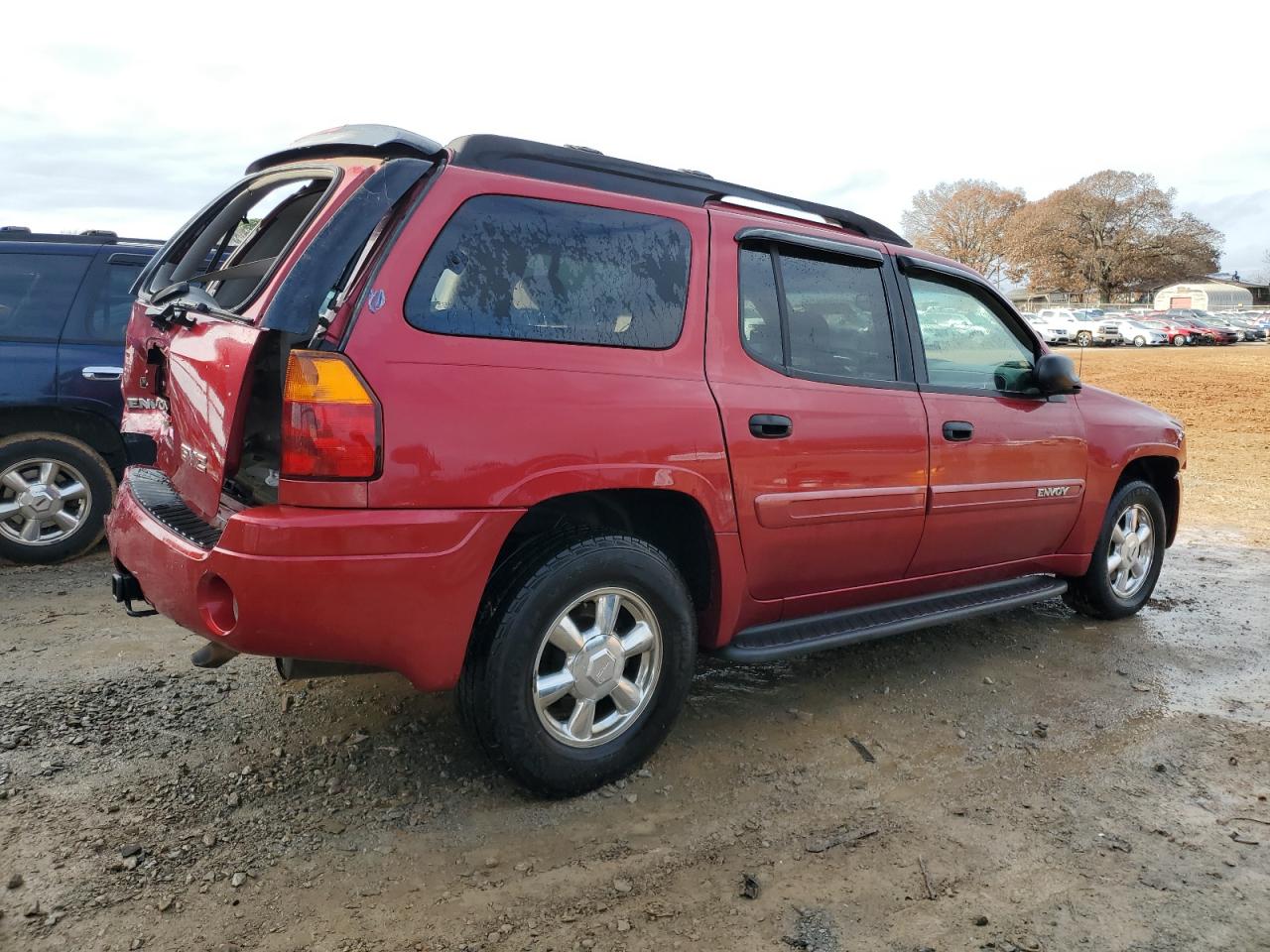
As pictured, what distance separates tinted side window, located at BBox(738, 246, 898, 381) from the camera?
135 inches

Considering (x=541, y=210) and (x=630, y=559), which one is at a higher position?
(x=541, y=210)

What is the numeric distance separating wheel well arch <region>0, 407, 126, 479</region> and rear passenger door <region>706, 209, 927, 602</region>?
3949mm

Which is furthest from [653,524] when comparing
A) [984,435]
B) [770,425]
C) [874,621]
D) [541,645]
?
[984,435]

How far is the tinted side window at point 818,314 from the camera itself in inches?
135

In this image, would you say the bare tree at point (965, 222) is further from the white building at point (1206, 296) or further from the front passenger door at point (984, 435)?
the front passenger door at point (984, 435)

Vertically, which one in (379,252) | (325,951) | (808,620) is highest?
(379,252)

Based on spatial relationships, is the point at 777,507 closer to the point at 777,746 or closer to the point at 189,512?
the point at 777,746

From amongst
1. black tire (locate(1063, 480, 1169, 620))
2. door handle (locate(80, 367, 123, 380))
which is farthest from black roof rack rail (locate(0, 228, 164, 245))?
black tire (locate(1063, 480, 1169, 620))

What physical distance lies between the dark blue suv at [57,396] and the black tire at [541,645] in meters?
3.73

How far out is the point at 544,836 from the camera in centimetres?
280

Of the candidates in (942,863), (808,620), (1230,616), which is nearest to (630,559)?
(808,620)

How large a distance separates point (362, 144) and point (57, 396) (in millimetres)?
3513

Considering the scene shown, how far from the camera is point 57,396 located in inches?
213

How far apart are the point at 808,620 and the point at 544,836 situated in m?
1.31
